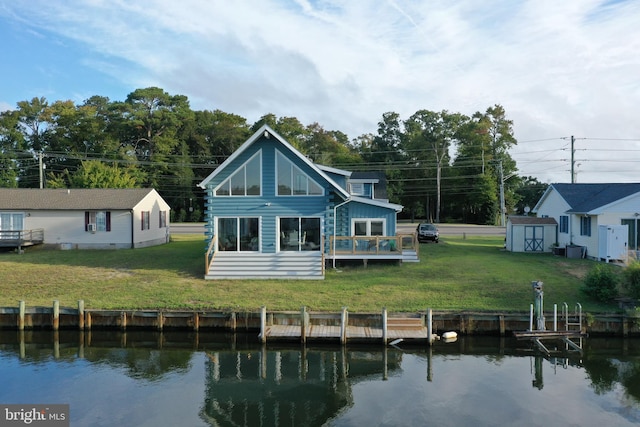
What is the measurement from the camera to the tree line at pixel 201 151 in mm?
63875

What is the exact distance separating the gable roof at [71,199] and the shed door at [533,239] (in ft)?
85.0

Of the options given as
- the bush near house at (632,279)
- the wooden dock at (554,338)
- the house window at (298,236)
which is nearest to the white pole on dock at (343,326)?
the wooden dock at (554,338)

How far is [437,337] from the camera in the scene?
1698 centimetres

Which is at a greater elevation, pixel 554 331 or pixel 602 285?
pixel 602 285

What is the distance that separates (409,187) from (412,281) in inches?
2007

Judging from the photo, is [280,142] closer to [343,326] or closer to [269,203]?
[269,203]

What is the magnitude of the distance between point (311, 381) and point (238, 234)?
12.2m

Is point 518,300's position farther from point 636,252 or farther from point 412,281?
point 636,252

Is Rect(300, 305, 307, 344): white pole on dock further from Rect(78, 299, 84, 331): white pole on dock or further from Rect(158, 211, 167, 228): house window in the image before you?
Rect(158, 211, 167, 228): house window

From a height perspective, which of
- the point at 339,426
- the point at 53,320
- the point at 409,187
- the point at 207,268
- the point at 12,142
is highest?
Answer: the point at 12,142

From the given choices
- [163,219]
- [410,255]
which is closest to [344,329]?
[410,255]

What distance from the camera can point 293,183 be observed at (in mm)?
24859

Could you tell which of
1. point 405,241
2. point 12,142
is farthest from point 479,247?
point 12,142

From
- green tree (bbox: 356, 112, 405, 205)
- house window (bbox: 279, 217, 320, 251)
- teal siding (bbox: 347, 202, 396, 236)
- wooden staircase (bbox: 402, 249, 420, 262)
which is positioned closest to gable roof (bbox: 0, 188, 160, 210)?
house window (bbox: 279, 217, 320, 251)
